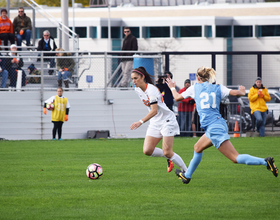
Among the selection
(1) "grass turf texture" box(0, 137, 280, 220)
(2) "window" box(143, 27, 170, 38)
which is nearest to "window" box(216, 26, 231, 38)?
(2) "window" box(143, 27, 170, 38)

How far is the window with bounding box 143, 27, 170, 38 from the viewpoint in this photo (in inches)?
1934

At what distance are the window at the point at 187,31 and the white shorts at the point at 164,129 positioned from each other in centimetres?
4136

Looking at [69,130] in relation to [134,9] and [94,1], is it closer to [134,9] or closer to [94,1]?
[94,1]

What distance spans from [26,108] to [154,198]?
38.7 feet

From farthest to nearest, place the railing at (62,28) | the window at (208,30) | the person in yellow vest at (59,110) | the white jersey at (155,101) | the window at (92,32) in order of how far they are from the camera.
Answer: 1. the window at (92,32)
2. the window at (208,30)
3. the railing at (62,28)
4. the person in yellow vest at (59,110)
5. the white jersey at (155,101)

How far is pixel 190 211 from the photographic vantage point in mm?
5586

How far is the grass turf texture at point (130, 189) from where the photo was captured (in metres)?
5.56

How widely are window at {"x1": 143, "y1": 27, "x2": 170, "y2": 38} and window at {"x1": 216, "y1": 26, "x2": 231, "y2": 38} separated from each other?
5.29 meters

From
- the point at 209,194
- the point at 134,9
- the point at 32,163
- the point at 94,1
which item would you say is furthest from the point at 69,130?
the point at 134,9

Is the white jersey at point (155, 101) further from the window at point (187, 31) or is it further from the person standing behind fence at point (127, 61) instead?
the window at point (187, 31)

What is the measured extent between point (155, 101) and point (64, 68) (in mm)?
10697

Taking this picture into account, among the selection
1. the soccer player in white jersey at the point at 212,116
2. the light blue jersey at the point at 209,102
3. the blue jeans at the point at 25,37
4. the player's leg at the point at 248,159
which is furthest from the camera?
the blue jeans at the point at 25,37

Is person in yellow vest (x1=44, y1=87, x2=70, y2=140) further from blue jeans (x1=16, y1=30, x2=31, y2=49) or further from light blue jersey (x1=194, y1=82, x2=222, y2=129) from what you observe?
light blue jersey (x1=194, y1=82, x2=222, y2=129)

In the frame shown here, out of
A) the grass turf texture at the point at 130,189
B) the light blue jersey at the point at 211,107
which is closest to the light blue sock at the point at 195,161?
the grass turf texture at the point at 130,189
